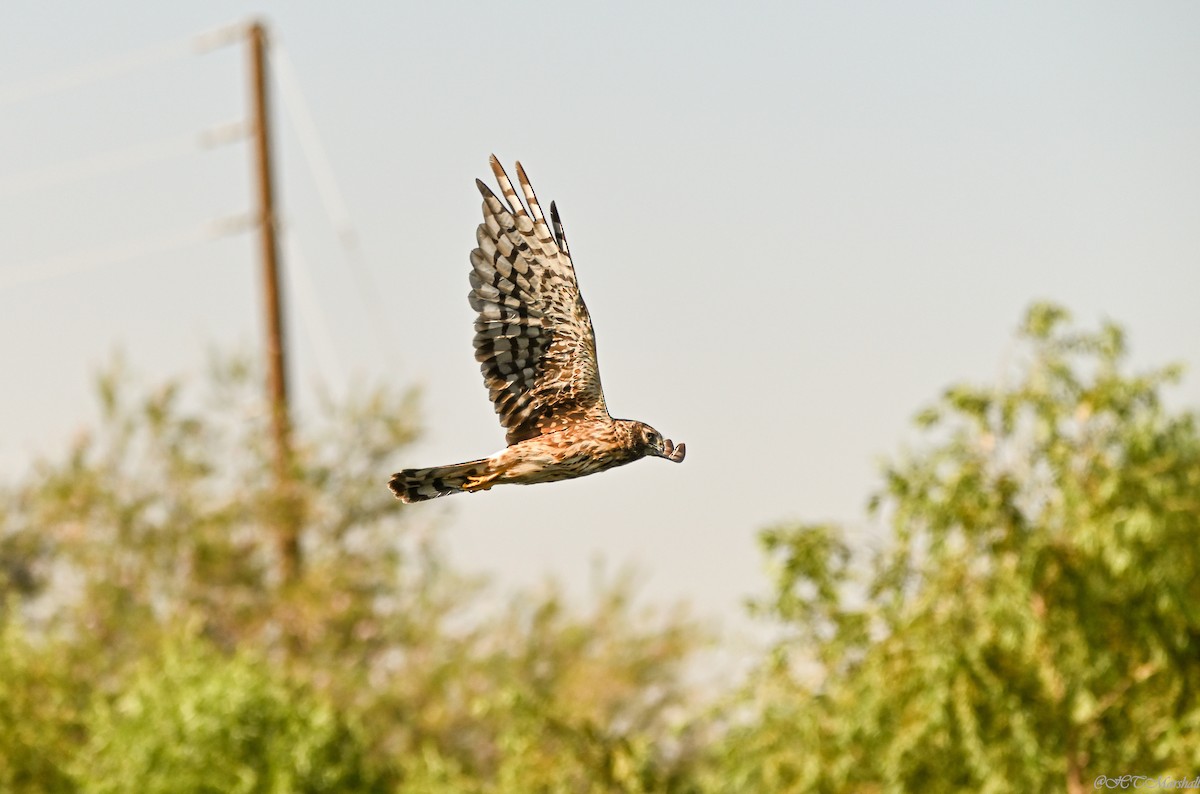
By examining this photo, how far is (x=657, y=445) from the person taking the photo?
287 inches

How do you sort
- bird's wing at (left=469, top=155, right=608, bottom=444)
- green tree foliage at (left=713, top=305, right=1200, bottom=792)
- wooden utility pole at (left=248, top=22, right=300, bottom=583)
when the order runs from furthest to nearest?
wooden utility pole at (left=248, top=22, right=300, bottom=583)
green tree foliage at (left=713, top=305, right=1200, bottom=792)
bird's wing at (left=469, top=155, right=608, bottom=444)

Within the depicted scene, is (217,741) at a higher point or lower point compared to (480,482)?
lower

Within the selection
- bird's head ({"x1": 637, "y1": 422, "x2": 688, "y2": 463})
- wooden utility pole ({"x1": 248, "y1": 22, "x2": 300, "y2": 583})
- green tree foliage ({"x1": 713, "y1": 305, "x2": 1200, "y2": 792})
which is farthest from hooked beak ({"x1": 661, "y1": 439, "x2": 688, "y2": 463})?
wooden utility pole ({"x1": 248, "y1": 22, "x2": 300, "y2": 583})

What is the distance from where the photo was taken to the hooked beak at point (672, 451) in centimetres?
733

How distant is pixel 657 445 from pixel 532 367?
2.16 ft

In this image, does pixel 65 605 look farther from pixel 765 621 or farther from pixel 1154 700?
→ pixel 1154 700

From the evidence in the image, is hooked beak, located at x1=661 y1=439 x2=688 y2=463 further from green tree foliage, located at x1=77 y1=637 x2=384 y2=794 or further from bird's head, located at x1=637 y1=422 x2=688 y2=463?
green tree foliage, located at x1=77 y1=637 x2=384 y2=794

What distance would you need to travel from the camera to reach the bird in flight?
7.14 metres

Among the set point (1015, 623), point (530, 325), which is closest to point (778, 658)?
point (1015, 623)

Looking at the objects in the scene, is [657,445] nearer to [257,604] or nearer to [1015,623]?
[1015,623]

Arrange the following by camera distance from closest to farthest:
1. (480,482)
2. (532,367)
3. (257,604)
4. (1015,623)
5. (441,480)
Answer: (480,482) → (441,480) → (532,367) → (1015,623) → (257,604)

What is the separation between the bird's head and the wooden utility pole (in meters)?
17.4

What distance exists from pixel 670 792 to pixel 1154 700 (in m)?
3.53

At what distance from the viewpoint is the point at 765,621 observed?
15445 millimetres
